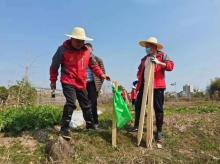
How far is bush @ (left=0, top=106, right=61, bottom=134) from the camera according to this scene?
6.96 meters

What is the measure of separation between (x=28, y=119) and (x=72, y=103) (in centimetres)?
115

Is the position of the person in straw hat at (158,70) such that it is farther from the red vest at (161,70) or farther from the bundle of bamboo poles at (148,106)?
the bundle of bamboo poles at (148,106)

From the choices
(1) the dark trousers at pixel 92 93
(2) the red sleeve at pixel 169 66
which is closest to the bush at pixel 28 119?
(1) the dark trousers at pixel 92 93

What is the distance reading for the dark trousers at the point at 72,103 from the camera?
647 centimetres

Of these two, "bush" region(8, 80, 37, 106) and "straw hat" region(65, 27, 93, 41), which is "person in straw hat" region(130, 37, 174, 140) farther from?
"bush" region(8, 80, 37, 106)

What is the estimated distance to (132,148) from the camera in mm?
6637

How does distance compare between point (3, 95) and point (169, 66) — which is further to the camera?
point (3, 95)

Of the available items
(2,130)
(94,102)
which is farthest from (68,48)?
(2,130)

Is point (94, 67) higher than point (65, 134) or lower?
higher

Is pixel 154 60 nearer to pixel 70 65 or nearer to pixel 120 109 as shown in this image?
pixel 120 109

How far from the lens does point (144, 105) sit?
691cm

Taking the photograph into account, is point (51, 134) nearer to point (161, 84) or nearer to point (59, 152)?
point (59, 152)

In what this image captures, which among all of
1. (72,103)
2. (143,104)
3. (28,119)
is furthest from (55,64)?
(143,104)

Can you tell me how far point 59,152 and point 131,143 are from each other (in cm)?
149
